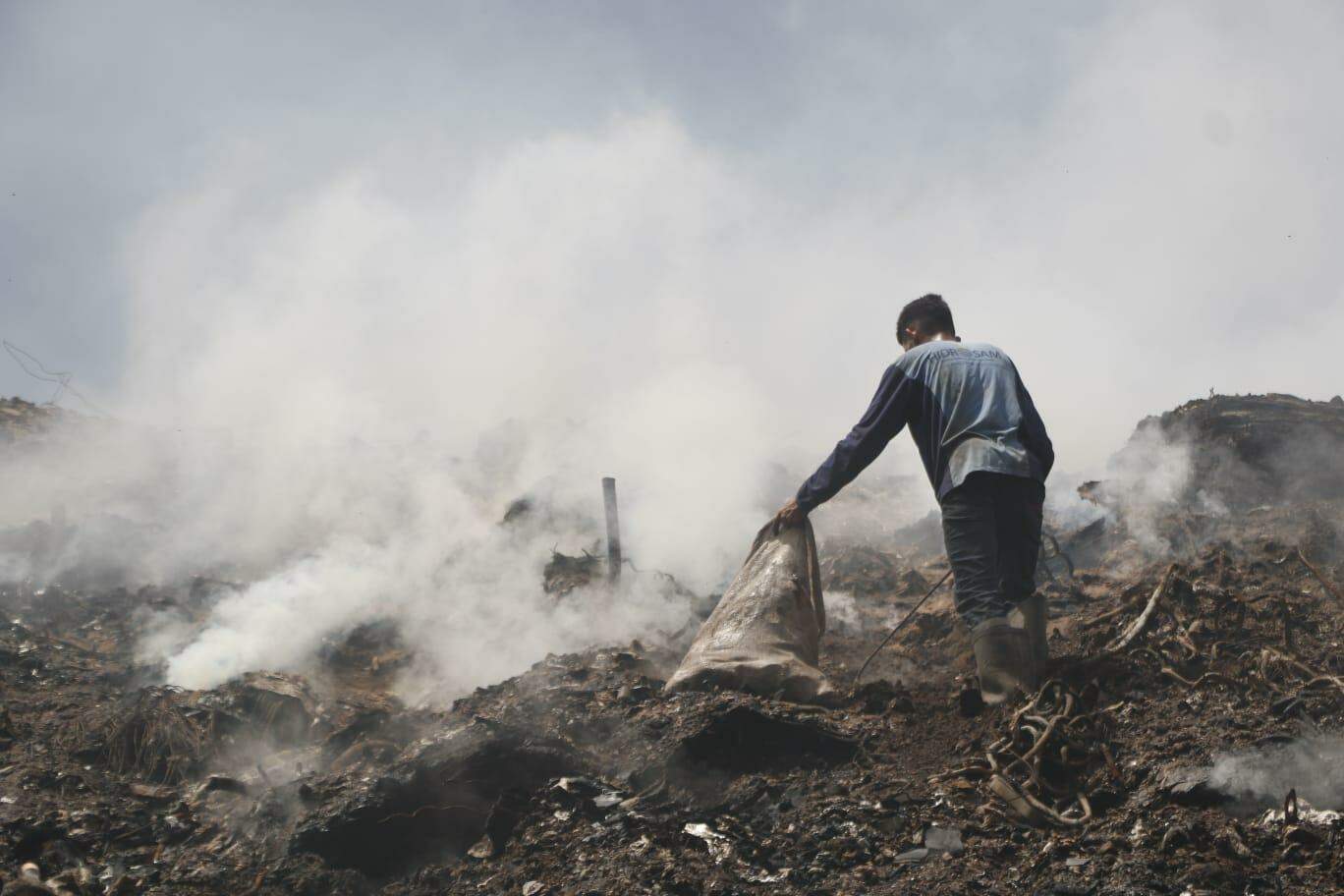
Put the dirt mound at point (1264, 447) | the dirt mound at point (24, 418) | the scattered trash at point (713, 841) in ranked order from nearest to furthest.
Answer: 1. the scattered trash at point (713, 841)
2. the dirt mound at point (1264, 447)
3. the dirt mound at point (24, 418)

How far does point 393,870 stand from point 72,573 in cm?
1358

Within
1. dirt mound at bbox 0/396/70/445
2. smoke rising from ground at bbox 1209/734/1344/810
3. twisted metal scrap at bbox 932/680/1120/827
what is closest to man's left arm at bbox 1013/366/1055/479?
twisted metal scrap at bbox 932/680/1120/827

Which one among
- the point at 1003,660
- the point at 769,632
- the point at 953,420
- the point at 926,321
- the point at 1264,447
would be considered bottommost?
the point at 1003,660

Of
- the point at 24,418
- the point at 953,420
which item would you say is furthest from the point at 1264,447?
the point at 24,418

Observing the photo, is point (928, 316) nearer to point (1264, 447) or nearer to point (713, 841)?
point (713, 841)

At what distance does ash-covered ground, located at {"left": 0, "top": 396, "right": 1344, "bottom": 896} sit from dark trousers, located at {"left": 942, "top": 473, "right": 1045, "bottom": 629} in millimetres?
320

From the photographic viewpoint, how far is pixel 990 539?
9.32 feet

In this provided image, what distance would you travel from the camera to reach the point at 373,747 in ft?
14.2

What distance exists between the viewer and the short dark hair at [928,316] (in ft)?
11.5

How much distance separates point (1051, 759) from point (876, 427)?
1355 millimetres

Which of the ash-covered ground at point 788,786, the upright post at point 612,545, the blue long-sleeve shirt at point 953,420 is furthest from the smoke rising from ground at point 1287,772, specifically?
the upright post at point 612,545

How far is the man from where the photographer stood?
2.74 metres

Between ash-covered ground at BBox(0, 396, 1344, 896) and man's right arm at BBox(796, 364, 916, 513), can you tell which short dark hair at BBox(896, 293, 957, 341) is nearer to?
man's right arm at BBox(796, 364, 916, 513)

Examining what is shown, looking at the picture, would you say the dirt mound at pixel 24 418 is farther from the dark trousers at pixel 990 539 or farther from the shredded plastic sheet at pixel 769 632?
the dark trousers at pixel 990 539
